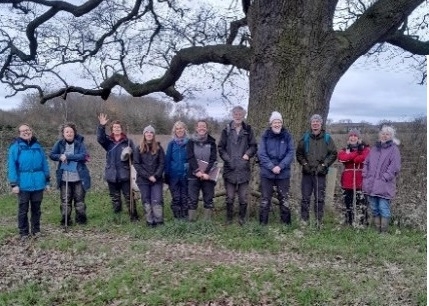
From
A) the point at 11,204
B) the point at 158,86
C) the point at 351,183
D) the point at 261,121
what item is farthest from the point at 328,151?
the point at 11,204

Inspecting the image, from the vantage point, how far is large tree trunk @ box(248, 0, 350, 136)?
9.88m

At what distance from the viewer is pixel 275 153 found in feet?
28.2

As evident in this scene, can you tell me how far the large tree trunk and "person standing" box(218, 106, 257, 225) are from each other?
4.42 ft

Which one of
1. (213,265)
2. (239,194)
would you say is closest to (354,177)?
(239,194)

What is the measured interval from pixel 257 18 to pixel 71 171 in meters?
4.63

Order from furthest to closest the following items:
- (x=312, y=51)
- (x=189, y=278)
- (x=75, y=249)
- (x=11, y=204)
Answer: (x=11, y=204), (x=312, y=51), (x=75, y=249), (x=189, y=278)

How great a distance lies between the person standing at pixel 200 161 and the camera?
8844 millimetres

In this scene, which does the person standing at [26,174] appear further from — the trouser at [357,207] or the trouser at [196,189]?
the trouser at [357,207]

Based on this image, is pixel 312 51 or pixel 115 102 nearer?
pixel 312 51

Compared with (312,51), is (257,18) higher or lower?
higher

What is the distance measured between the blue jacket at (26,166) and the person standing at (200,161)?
246cm

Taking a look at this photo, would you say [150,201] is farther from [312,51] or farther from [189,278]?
[312,51]

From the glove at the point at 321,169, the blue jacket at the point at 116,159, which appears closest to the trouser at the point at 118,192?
the blue jacket at the point at 116,159

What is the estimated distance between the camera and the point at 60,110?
26.7 m
